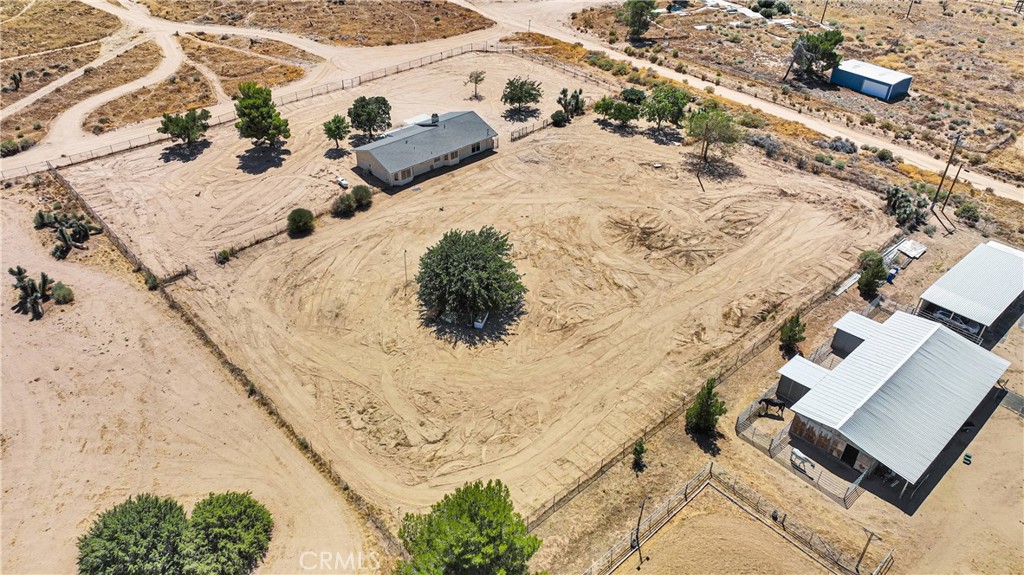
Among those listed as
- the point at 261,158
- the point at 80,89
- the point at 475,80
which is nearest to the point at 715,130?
the point at 475,80

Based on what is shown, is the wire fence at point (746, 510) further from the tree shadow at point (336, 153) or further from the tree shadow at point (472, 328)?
the tree shadow at point (336, 153)

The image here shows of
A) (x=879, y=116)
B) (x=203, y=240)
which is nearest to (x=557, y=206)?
(x=203, y=240)

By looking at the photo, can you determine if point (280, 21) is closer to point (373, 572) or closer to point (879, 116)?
point (879, 116)

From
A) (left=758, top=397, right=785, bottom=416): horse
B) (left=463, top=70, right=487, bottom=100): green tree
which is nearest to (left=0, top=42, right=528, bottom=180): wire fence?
(left=463, top=70, right=487, bottom=100): green tree

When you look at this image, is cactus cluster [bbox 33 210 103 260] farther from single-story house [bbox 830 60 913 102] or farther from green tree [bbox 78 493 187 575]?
single-story house [bbox 830 60 913 102]

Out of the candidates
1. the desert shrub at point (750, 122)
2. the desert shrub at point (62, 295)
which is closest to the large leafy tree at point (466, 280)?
the desert shrub at point (62, 295)
